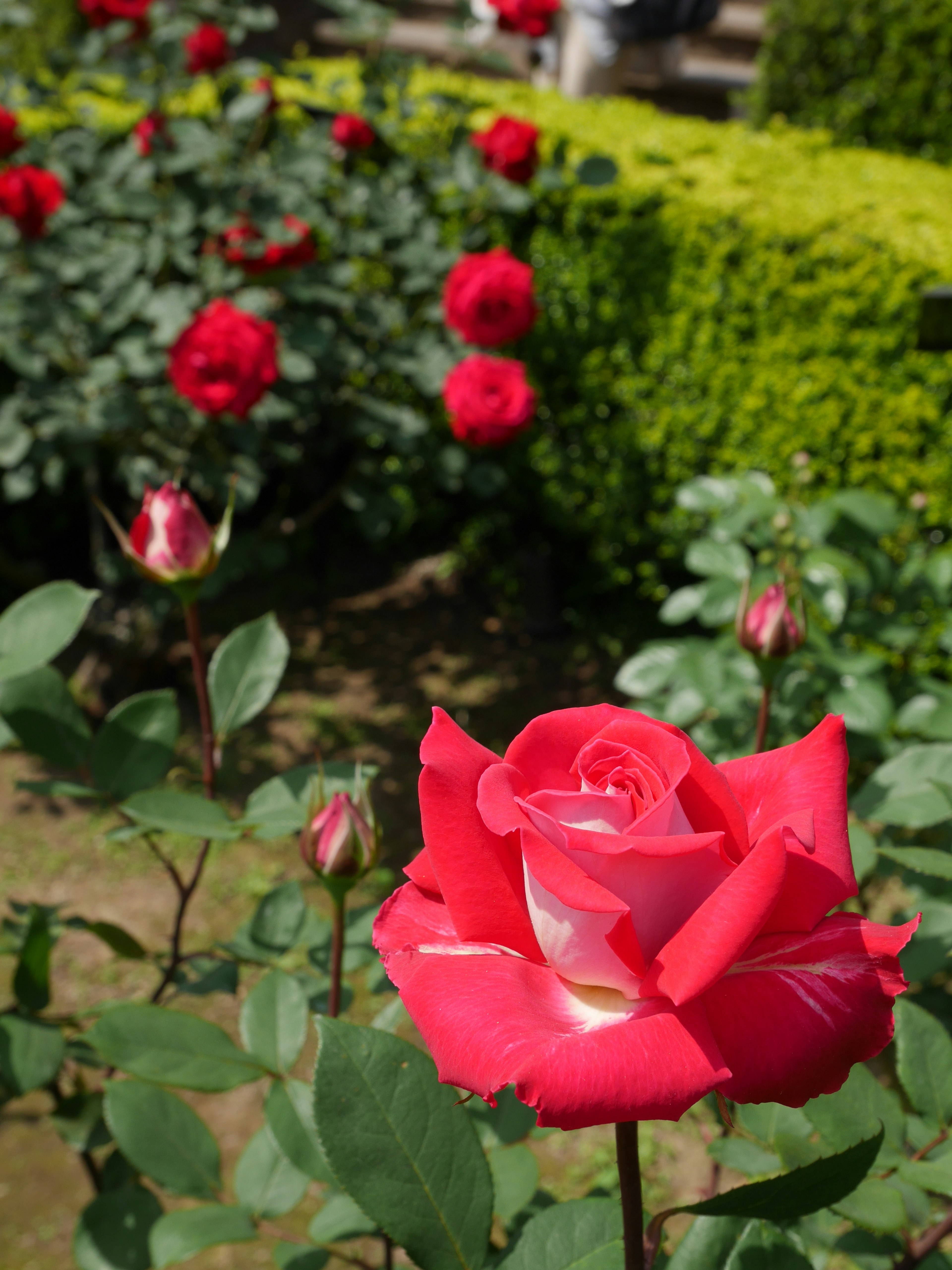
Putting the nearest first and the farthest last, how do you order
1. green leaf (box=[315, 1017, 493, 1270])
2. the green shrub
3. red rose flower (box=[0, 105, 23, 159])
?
green leaf (box=[315, 1017, 493, 1270])
red rose flower (box=[0, 105, 23, 159])
the green shrub

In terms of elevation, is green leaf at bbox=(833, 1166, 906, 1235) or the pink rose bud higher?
the pink rose bud

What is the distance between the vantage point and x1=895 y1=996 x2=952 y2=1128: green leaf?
2.56 ft

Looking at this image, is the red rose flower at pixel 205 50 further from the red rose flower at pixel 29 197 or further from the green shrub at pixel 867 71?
the green shrub at pixel 867 71

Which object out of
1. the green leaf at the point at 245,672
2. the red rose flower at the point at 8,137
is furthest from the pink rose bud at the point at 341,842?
the red rose flower at the point at 8,137

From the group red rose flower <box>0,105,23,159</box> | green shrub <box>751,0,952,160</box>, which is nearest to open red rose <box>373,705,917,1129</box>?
red rose flower <box>0,105,23,159</box>

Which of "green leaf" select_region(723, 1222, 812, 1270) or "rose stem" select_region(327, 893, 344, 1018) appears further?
"rose stem" select_region(327, 893, 344, 1018)

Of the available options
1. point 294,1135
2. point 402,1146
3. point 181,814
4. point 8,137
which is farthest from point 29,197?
point 402,1146

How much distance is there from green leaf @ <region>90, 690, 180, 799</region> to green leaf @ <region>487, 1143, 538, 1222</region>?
1.56ft

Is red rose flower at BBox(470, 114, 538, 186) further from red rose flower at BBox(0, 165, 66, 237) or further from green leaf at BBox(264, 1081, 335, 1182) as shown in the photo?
green leaf at BBox(264, 1081, 335, 1182)

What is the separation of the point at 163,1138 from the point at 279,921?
0.28m

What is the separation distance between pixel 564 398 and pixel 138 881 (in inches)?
87.2

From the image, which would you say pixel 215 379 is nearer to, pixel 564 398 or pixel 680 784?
pixel 564 398

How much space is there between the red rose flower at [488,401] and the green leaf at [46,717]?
1842 mm

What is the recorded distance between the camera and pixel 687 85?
272 inches
